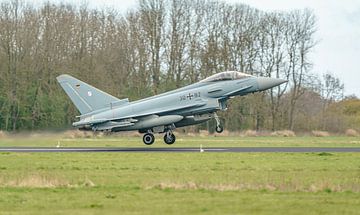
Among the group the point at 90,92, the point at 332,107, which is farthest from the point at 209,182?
the point at 332,107

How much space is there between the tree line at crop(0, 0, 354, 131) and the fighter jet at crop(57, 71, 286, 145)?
25702 millimetres

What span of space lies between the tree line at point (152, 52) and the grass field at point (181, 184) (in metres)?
40.9

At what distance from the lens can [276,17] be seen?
80375 millimetres

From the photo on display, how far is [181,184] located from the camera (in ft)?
64.6

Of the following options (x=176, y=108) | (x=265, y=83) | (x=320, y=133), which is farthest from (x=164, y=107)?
(x=320, y=133)

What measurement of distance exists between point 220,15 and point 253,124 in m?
11.0

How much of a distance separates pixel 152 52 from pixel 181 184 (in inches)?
2236

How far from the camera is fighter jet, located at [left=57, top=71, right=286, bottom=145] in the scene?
42531 mm

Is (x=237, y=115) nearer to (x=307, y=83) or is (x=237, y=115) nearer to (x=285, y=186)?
(x=307, y=83)

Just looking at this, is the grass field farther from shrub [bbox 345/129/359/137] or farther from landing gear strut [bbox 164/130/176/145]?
shrub [bbox 345/129/359/137]

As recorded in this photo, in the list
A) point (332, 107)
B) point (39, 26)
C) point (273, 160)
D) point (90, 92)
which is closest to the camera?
point (273, 160)

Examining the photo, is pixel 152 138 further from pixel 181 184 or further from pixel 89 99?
pixel 181 184

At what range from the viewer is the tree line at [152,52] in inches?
2830

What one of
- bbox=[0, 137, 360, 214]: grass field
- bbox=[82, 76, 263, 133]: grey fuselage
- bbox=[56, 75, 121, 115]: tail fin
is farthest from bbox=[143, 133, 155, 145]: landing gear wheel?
bbox=[0, 137, 360, 214]: grass field
